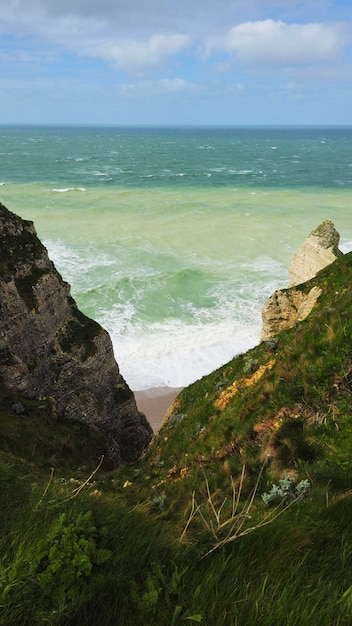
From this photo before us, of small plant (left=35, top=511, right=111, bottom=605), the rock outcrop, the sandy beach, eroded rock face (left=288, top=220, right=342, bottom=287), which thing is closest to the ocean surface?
the sandy beach

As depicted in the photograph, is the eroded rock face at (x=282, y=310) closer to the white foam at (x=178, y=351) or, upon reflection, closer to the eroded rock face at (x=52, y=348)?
the eroded rock face at (x=52, y=348)

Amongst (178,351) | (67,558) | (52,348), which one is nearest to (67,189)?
(178,351)

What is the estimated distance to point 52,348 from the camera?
18.5 metres

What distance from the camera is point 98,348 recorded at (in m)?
19.7

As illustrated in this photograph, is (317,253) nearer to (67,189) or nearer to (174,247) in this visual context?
(174,247)

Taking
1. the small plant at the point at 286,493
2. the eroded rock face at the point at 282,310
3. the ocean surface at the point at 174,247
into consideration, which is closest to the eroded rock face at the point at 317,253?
the ocean surface at the point at 174,247

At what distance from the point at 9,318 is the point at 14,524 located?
13.2 metres

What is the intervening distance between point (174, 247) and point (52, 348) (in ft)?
136

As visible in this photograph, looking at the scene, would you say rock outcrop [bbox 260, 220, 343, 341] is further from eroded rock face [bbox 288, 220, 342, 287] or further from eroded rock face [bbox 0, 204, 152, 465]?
eroded rock face [bbox 0, 204, 152, 465]

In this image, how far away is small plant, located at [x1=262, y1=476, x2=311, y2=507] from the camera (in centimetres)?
574

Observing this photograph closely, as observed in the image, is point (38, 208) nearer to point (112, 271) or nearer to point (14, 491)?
point (112, 271)

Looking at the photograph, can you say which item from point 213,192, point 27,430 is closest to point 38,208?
point 213,192

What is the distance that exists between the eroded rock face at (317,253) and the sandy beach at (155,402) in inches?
509

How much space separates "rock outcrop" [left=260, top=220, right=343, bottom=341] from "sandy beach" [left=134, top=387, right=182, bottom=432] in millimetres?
9350
